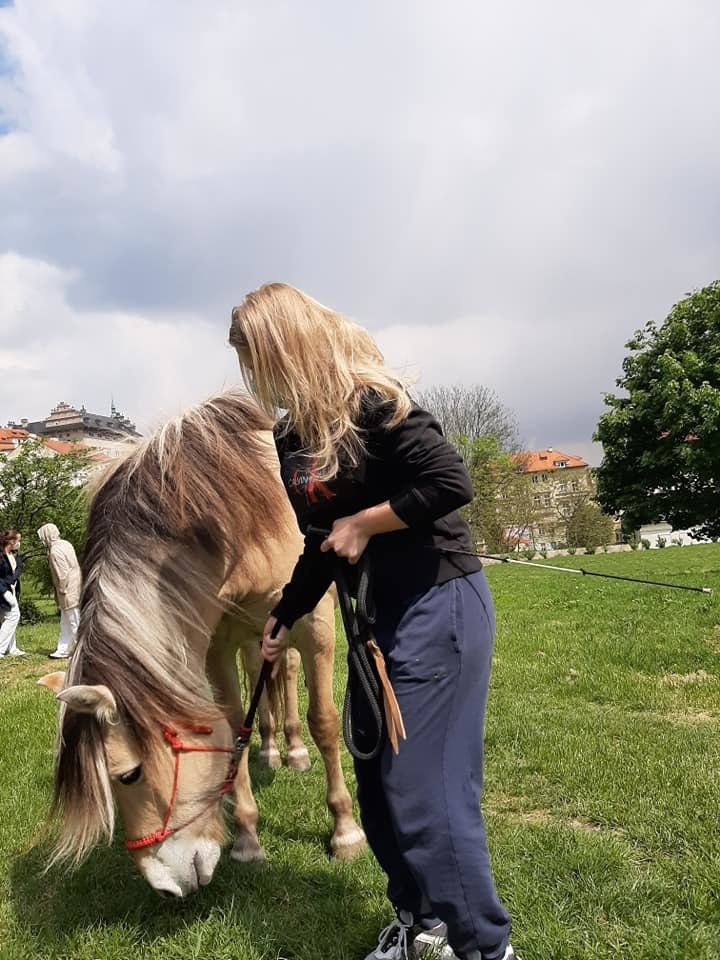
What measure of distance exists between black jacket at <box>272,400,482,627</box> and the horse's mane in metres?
0.65

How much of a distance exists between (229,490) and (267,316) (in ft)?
3.25

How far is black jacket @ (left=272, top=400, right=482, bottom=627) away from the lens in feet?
6.39

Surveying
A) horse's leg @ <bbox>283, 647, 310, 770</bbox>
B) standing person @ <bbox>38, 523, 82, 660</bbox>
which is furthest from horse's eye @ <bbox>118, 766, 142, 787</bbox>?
standing person @ <bbox>38, 523, 82, 660</bbox>

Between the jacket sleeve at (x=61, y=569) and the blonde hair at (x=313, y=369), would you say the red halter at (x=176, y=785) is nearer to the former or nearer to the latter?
the blonde hair at (x=313, y=369)

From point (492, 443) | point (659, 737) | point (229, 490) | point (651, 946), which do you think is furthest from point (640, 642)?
point (492, 443)

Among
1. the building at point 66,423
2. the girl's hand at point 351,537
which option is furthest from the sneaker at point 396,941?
the building at point 66,423

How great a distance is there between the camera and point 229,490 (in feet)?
9.53

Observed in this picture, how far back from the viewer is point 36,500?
17328 mm

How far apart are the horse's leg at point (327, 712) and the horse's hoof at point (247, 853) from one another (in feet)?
1.15

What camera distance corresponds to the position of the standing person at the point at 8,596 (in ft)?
35.8

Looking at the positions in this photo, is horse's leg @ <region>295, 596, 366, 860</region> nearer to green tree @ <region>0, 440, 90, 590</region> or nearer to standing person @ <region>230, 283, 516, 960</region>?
standing person @ <region>230, 283, 516, 960</region>

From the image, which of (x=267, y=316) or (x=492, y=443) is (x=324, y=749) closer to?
(x=267, y=316)

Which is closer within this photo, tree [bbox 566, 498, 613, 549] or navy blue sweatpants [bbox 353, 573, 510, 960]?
navy blue sweatpants [bbox 353, 573, 510, 960]

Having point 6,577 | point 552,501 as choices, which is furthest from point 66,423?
point 6,577
